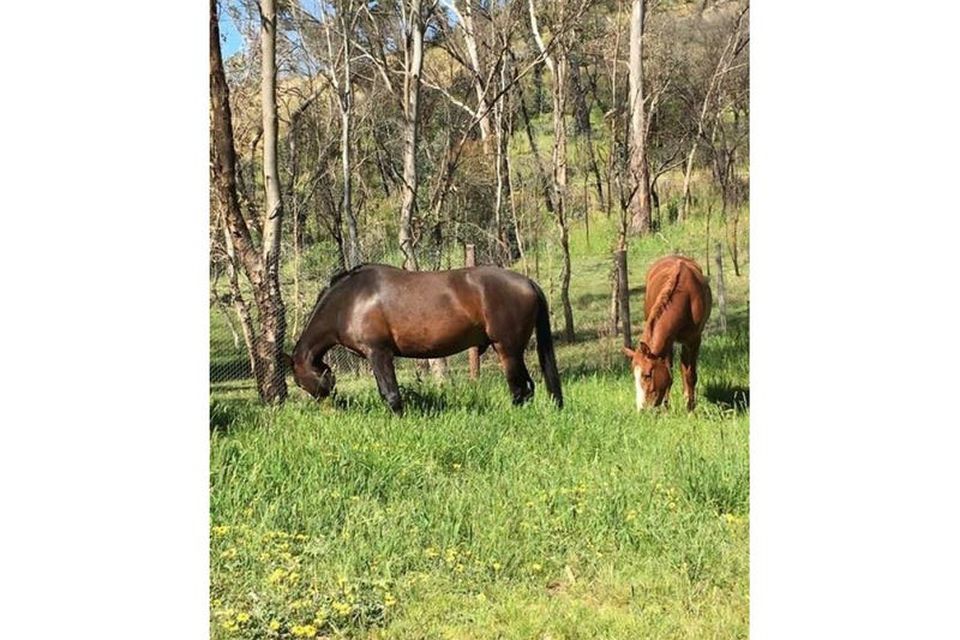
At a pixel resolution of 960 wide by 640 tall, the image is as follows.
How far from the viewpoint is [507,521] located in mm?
4332

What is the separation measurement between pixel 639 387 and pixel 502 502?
74 centimetres

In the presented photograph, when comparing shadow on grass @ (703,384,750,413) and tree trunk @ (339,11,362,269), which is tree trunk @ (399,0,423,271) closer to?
tree trunk @ (339,11,362,269)

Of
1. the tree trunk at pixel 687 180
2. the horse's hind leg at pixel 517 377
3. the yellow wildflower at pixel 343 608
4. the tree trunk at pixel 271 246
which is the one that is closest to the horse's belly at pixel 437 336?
the horse's hind leg at pixel 517 377

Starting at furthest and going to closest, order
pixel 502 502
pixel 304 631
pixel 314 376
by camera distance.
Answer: pixel 314 376 → pixel 502 502 → pixel 304 631

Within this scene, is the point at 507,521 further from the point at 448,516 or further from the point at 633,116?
the point at 633,116

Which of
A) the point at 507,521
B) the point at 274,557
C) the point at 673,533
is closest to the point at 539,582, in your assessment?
the point at 507,521

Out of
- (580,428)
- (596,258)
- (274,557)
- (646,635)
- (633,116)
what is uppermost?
(633,116)

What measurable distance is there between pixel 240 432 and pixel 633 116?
1965 millimetres

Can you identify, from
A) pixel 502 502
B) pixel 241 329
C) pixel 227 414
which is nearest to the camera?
pixel 502 502

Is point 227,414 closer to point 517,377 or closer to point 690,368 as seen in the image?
point 517,377

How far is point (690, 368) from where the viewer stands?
15.5ft

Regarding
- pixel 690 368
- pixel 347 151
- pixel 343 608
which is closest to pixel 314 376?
pixel 347 151

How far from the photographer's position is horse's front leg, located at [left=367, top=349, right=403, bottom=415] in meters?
4.71

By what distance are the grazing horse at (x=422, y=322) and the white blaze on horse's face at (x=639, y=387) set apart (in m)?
0.30
